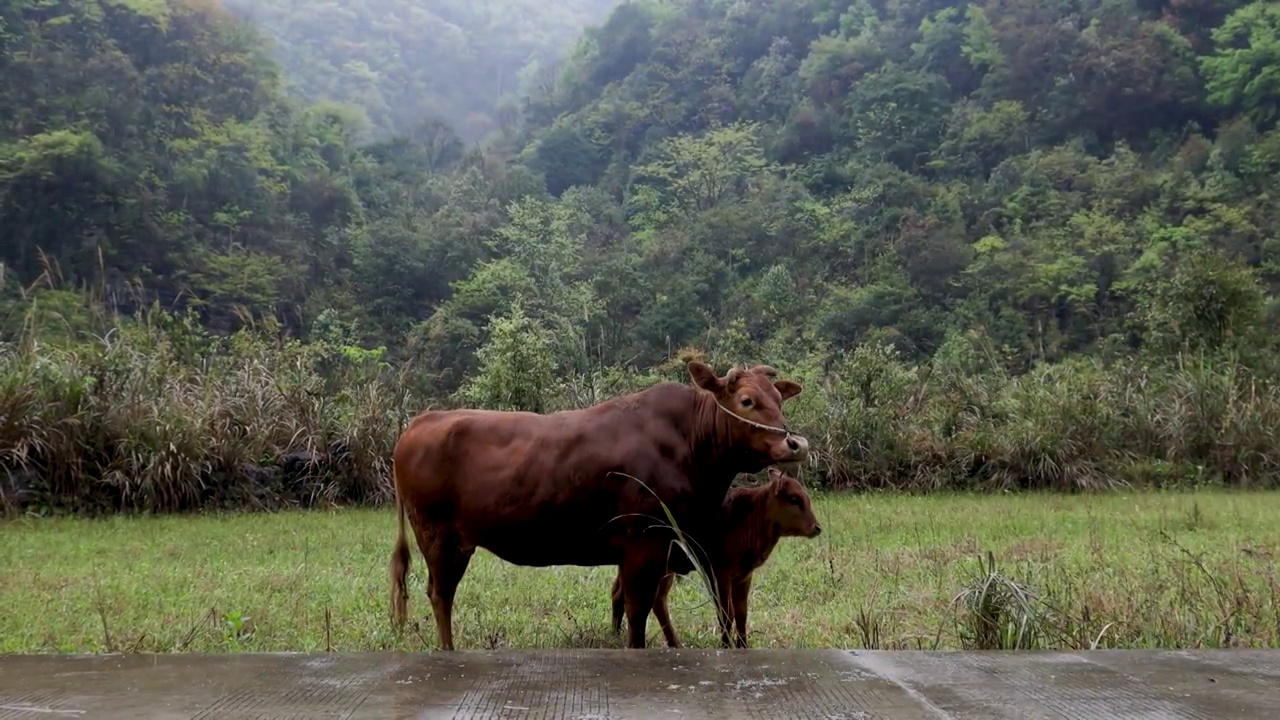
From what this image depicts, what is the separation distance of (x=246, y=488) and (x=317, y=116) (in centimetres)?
3495

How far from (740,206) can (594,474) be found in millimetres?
32597

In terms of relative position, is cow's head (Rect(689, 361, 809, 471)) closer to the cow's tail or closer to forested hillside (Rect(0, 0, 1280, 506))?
the cow's tail

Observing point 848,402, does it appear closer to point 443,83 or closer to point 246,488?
point 246,488

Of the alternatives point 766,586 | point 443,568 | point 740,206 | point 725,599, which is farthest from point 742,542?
point 740,206

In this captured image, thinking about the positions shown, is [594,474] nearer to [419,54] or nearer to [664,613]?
[664,613]

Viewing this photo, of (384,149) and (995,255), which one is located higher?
(384,149)

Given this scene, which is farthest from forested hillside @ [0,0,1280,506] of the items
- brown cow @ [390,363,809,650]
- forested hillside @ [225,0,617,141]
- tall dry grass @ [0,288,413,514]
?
forested hillside @ [225,0,617,141]

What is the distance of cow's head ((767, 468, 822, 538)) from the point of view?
17.1 ft

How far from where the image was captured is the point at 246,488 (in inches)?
471

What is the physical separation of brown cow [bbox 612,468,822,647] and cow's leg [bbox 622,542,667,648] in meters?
0.36

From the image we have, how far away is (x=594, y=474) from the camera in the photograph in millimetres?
4488

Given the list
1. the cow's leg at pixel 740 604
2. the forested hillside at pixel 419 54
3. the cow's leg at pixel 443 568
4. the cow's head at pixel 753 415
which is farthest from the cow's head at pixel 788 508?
the forested hillside at pixel 419 54

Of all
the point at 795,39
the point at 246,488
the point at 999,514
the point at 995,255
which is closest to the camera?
the point at 999,514

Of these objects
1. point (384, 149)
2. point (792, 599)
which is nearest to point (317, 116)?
point (384, 149)
